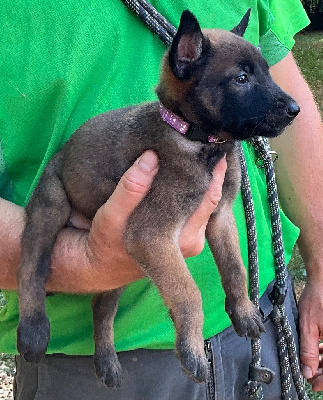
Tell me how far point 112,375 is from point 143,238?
0.66 m

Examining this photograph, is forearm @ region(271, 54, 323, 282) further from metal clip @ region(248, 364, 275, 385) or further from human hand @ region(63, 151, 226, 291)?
human hand @ region(63, 151, 226, 291)

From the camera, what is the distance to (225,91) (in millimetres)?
1945

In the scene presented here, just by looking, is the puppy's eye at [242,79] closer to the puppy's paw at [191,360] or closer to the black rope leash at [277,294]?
the black rope leash at [277,294]

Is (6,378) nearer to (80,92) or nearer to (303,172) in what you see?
(303,172)

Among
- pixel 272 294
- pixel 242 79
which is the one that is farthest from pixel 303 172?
pixel 242 79

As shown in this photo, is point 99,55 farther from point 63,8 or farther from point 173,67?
point 173,67

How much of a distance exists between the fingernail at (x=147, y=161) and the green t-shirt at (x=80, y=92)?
36 cm

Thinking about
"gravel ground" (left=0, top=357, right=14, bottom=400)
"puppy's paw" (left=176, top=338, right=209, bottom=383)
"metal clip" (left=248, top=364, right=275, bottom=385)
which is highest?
"puppy's paw" (left=176, top=338, right=209, bottom=383)

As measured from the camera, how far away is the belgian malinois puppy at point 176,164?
6.34 feet

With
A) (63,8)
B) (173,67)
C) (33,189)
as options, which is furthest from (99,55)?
(33,189)

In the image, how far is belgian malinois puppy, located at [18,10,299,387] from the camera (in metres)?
1.93

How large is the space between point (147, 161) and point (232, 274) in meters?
0.56

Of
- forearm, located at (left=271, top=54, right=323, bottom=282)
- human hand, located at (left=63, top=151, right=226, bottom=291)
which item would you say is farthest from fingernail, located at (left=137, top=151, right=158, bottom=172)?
forearm, located at (left=271, top=54, right=323, bottom=282)

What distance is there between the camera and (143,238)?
1.95 meters
